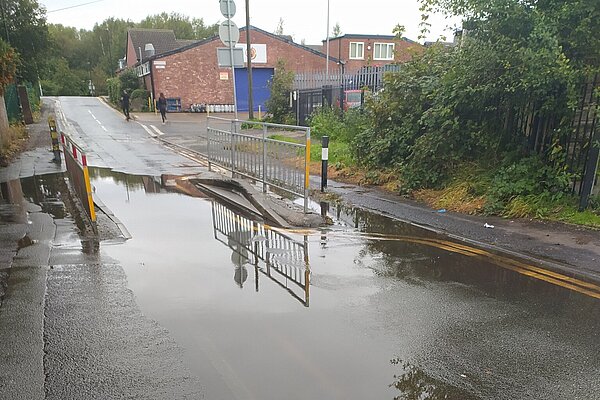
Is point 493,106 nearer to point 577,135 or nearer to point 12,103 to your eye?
point 577,135

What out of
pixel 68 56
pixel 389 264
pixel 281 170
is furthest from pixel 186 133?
pixel 68 56

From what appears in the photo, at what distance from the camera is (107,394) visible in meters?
2.99

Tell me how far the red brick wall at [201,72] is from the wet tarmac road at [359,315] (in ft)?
105

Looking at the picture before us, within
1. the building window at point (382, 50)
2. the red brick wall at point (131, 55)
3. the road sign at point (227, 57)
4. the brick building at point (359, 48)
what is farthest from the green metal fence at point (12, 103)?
the building window at point (382, 50)

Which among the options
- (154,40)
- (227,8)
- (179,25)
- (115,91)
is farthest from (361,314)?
(179,25)

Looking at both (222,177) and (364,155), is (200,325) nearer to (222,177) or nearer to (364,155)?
(222,177)

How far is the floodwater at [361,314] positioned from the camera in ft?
10.5

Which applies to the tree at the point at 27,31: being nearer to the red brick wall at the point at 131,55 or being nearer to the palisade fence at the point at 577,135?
the palisade fence at the point at 577,135

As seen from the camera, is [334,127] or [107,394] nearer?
[107,394]

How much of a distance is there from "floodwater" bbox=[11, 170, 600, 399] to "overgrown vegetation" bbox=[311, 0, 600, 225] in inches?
88.5

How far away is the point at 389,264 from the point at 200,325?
2.66 metres

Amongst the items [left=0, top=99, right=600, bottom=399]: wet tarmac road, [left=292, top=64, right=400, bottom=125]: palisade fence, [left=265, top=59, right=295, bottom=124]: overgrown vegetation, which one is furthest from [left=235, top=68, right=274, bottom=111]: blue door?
[left=0, top=99, right=600, bottom=399]: wet tarmac road

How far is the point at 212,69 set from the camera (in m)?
37.1

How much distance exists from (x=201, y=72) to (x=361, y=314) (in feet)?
118
